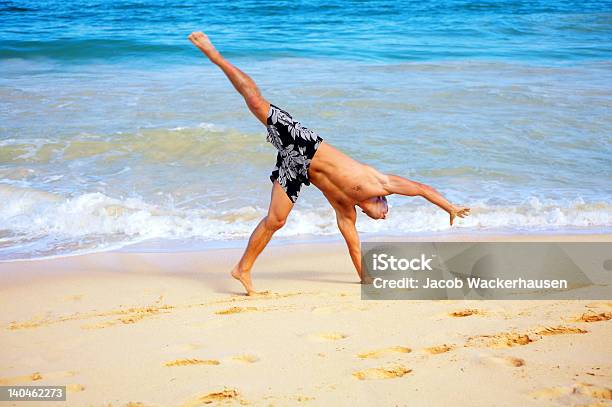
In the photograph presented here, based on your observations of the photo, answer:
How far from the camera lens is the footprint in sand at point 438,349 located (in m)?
3.72

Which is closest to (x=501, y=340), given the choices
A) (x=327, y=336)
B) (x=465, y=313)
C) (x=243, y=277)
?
(x=465, y=313)

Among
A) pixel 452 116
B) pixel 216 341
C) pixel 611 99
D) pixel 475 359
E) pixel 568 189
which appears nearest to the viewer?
pixel 475 359

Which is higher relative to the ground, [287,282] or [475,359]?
[475,359]

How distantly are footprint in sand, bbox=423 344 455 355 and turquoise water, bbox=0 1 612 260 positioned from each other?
274cm

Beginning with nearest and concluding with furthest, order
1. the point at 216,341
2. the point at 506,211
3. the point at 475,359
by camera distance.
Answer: the point at 475,359
the point at 216,341
the point at 506,211

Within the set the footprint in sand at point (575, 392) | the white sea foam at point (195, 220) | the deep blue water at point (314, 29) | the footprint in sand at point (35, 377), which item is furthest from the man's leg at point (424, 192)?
the deep blue water at point (314, 29)

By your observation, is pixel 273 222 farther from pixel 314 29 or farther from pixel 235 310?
Answer: pixel 314 29

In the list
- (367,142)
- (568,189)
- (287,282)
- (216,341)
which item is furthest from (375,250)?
(367,142)

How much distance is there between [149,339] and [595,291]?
9.36ft

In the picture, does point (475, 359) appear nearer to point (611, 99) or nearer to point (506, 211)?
point (506, 211)

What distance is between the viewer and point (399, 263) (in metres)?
5.49

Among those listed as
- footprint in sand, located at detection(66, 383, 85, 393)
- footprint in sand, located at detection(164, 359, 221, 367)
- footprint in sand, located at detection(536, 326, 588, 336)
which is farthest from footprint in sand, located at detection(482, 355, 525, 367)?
footprint in sand, located at detection(66, 383, 85, 393)

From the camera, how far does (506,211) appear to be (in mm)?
6863

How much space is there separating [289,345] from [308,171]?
127cm
